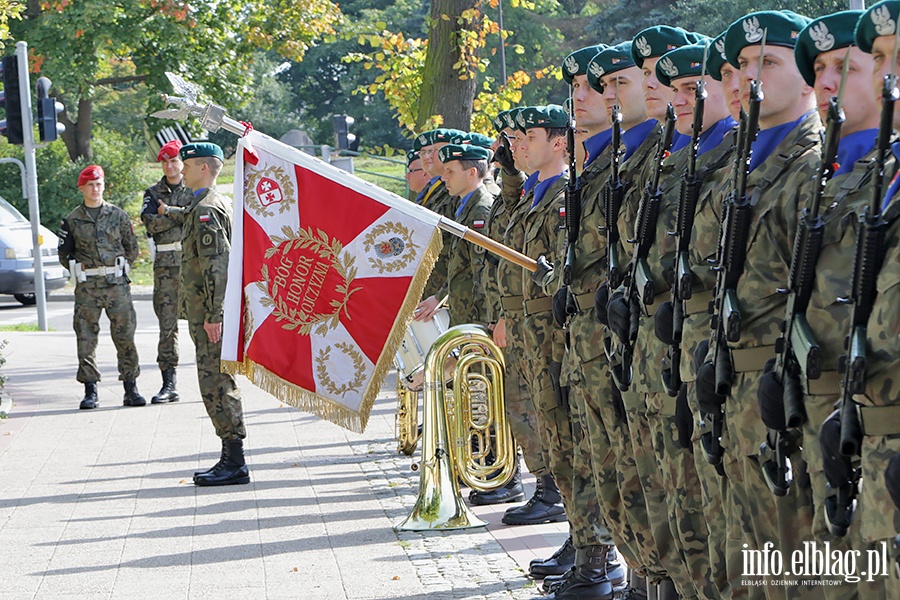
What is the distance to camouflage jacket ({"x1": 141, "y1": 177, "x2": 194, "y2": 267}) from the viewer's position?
12.1 metres

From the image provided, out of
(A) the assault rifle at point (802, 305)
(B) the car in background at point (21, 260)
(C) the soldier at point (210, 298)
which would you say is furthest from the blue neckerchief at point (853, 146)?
(B) the car in background at point (21, 260)

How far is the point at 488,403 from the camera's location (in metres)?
6.82

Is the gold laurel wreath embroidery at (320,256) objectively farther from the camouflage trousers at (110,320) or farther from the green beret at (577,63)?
the camouflage trousers at (110,320)

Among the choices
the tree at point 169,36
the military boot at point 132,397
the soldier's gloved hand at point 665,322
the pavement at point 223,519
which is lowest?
the pavement at point 223,519

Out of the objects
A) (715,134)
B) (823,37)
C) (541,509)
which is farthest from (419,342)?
(823,37)

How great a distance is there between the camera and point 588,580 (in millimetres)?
5301

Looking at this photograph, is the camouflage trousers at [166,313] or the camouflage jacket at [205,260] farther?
the camouflage trousers at [166,313]

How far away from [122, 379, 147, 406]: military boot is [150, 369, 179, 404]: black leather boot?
14 cm

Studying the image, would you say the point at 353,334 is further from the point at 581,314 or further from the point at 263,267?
the point at 581,314

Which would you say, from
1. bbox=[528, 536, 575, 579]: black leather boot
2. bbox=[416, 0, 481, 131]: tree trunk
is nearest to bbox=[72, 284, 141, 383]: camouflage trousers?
bbox=[416, 0, 481, 131]: tree trunk

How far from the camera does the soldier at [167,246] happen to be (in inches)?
475

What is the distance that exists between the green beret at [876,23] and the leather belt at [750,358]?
33.7 inches

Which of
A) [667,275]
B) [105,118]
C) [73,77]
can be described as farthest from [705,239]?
[105,118]

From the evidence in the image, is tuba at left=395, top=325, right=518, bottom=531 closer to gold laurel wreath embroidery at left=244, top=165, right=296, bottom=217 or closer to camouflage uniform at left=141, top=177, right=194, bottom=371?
gold laurel wreath embroidery at left=244, top=165, right=296, bottom=217
